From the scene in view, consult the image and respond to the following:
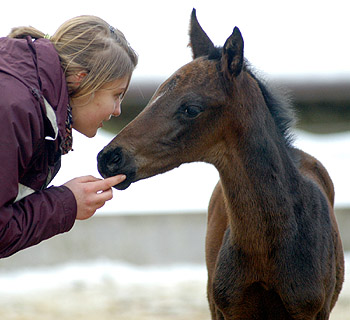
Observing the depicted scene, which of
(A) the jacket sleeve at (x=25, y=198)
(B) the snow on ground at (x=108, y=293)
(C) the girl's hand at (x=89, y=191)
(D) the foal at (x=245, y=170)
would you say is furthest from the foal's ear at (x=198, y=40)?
(B) the snow on ground at (x=108, y=293)

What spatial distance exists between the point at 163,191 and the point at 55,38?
431 centimetres

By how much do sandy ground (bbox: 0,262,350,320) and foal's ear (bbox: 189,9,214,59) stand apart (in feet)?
7.79


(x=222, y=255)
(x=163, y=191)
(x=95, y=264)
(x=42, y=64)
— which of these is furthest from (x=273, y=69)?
(x=42, y=64)

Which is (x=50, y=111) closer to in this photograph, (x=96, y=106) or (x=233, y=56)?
(x=96, y=106)

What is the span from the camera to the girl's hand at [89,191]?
2.07 metres

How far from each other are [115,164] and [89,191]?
16 cm

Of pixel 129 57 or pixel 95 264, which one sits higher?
pixel 129 57

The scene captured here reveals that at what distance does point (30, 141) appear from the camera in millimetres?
1901

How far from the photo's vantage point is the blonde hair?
2135mm

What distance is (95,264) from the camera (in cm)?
552

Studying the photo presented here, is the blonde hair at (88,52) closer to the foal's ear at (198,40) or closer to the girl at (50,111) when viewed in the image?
the girl at (50,111)

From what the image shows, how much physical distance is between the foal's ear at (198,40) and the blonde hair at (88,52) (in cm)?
46

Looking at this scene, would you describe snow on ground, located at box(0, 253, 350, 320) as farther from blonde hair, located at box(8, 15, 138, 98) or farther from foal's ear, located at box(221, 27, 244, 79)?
blonde hair, located at box(8, 15, 138, 98)

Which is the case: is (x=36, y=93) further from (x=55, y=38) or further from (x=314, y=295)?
(x=314, y=295)
